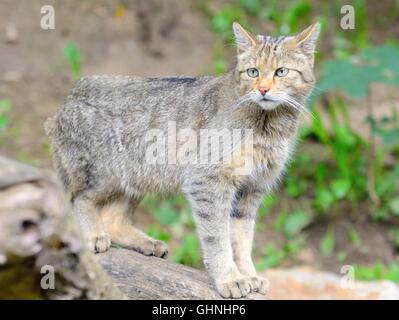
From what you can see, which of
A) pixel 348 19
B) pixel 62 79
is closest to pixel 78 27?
pixel 62 79

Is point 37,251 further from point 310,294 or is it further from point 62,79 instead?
point 62,79

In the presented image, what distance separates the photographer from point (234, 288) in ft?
15.7

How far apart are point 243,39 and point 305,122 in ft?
A: 11.3

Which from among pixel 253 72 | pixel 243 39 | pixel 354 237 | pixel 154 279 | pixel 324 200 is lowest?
pixel 354 237

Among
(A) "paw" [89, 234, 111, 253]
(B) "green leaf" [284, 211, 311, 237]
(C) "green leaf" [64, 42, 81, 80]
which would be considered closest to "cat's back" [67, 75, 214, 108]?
(A) "paw" [89, 234, 111, 253]

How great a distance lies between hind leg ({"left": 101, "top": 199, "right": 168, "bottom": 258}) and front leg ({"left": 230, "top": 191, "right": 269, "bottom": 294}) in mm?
500

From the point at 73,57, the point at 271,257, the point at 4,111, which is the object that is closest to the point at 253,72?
the point at 271,257

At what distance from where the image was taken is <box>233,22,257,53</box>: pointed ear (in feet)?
16.5

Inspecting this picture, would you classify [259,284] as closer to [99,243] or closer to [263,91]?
[99,243]

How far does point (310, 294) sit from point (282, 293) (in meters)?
0.23

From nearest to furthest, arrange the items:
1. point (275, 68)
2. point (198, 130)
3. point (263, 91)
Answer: point (263, 91) → point (275, 68) → point (198, 130)

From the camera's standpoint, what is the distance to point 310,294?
6.82m

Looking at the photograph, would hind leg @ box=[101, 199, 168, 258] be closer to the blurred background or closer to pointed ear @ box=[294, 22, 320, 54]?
pointed ear @ box=[294, 22, 320, 54]

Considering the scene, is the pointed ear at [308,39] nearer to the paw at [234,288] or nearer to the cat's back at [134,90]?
the cat's back at [134,90]
